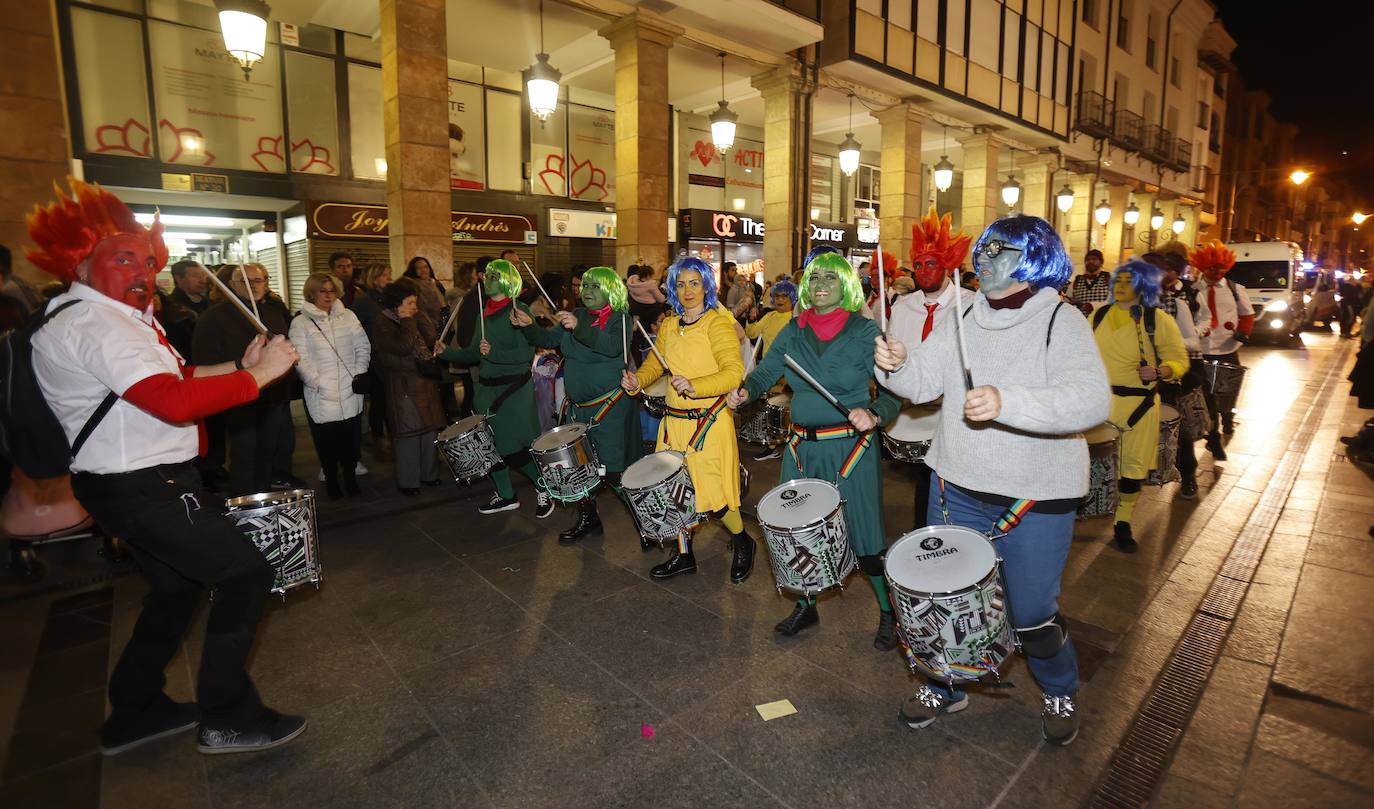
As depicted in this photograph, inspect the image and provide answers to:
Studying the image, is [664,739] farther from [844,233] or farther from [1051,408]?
[844,233]

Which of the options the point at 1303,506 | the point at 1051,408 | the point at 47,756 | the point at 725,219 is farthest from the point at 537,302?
the point at 725,219

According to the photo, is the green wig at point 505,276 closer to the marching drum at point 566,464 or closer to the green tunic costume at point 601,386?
the green tunic costume at point 601,386

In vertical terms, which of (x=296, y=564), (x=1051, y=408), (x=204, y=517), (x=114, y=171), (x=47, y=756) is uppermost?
(x=114, y=171)

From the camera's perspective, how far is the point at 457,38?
1270 cm

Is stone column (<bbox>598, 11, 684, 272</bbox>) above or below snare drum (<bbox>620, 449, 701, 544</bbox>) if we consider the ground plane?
above

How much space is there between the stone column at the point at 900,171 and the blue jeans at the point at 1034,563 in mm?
14416

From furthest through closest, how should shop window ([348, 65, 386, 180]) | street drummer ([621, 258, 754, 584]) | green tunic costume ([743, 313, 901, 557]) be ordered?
shop window ([348, 65, 386, 180]), street drummer ([621, 258, 754, 584]), green tunic costume ([743, 313, 901, 557])

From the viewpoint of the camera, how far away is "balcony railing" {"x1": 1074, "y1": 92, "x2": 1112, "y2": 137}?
2309cm

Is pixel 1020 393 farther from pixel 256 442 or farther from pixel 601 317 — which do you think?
pixel 256 442

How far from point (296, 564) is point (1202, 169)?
42304 mm

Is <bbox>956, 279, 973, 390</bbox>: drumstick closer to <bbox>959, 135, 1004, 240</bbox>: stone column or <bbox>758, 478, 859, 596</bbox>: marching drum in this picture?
<bbox>758, 478, 859, 596</bbox>: marching drum

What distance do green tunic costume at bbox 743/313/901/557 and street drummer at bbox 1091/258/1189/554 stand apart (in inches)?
101

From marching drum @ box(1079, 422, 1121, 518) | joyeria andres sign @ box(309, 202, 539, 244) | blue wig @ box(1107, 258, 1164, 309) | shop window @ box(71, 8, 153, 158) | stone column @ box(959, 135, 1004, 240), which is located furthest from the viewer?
stone column @ box(959, 135, 1004, 240)

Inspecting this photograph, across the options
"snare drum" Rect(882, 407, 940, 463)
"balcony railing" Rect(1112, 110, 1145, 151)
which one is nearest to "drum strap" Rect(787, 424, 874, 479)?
"snare drum" Rect(882, 407, 940, 463)
